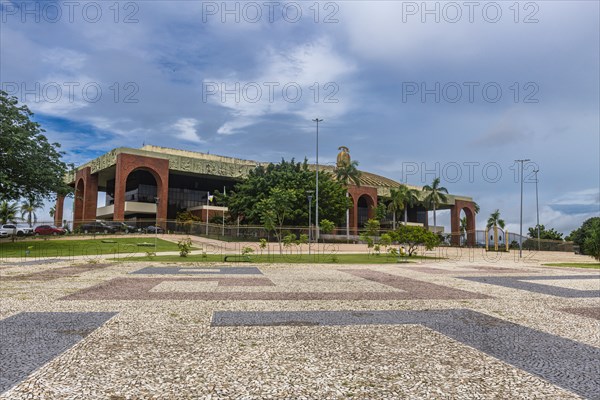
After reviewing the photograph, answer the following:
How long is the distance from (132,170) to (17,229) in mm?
16014

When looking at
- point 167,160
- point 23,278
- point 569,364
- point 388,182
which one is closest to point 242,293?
point 569,364

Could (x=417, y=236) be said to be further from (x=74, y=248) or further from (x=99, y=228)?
(x=99, y=228)

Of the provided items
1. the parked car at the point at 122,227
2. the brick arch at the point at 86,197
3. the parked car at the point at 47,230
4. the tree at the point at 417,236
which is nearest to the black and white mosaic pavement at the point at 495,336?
the tree at the point at 417,236

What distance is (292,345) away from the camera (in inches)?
237

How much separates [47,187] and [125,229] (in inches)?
520

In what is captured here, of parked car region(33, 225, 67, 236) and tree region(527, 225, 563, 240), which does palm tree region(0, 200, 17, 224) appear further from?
tree region(527, 225, 563, 240)

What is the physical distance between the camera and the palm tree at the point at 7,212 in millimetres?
77562

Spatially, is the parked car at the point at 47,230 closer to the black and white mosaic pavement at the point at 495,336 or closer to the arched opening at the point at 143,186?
the arched opening at the point at 143,186

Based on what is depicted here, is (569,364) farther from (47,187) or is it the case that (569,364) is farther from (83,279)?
(47,187)

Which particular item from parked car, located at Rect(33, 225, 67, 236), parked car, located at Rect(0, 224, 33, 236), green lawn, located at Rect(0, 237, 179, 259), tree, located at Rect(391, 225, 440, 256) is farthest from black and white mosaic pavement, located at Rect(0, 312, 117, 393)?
parked car, located at Rect(0, 224, 33, 236)

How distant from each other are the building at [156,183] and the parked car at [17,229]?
5238 millimetres

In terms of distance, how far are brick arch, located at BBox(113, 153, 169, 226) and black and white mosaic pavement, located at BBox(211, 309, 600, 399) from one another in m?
46.5

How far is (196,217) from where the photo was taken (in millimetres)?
62188

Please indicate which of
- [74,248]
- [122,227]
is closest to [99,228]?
[122,227]
